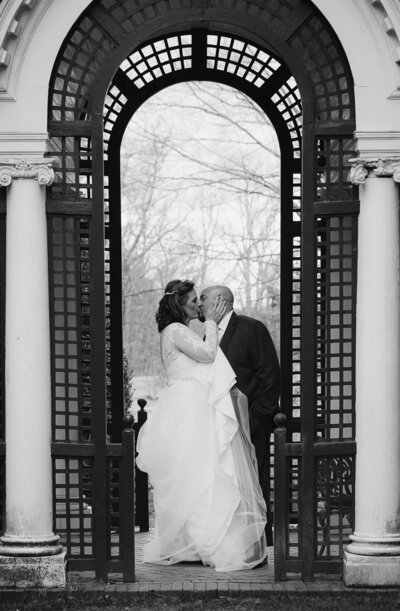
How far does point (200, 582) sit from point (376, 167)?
3.10 m

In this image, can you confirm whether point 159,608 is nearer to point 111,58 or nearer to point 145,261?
point 111,58

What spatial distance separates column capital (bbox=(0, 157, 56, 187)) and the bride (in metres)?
1.56

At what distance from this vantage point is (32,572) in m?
7.62

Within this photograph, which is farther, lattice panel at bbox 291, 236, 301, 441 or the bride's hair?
lattice panel at bbox 291, 236, 301, 441

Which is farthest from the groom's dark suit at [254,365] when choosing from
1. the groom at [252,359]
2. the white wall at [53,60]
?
the white wall at [53,60]

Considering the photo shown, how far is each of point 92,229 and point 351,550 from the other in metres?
2.84

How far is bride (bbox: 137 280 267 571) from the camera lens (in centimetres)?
842

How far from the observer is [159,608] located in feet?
23.8

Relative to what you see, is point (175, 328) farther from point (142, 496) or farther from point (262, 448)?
point (142, 496)

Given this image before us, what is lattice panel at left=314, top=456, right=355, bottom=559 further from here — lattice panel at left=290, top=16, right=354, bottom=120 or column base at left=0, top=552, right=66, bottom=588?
lattice panel at left=290, top=16, right=354, bottom=120

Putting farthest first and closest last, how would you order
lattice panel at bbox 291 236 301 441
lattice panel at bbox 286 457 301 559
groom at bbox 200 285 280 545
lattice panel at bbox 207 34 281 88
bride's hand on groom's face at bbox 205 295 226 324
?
lattice panel at bbox 291 236 301 441 < lattice panel at bbox 207 34 281 88 < groom at bbox 200 285 280 545 < bride's hand on groom's face at bbox 205 295 226 324 < lattice panel at bbox 286 457 301 559

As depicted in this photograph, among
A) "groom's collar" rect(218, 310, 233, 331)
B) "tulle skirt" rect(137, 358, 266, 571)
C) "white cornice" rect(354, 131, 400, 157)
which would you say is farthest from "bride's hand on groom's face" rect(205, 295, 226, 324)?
"white cornice" rect(354, 131, 400, 157)

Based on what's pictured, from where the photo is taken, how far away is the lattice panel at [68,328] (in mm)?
7871

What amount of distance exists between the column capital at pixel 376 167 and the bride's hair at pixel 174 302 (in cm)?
175
